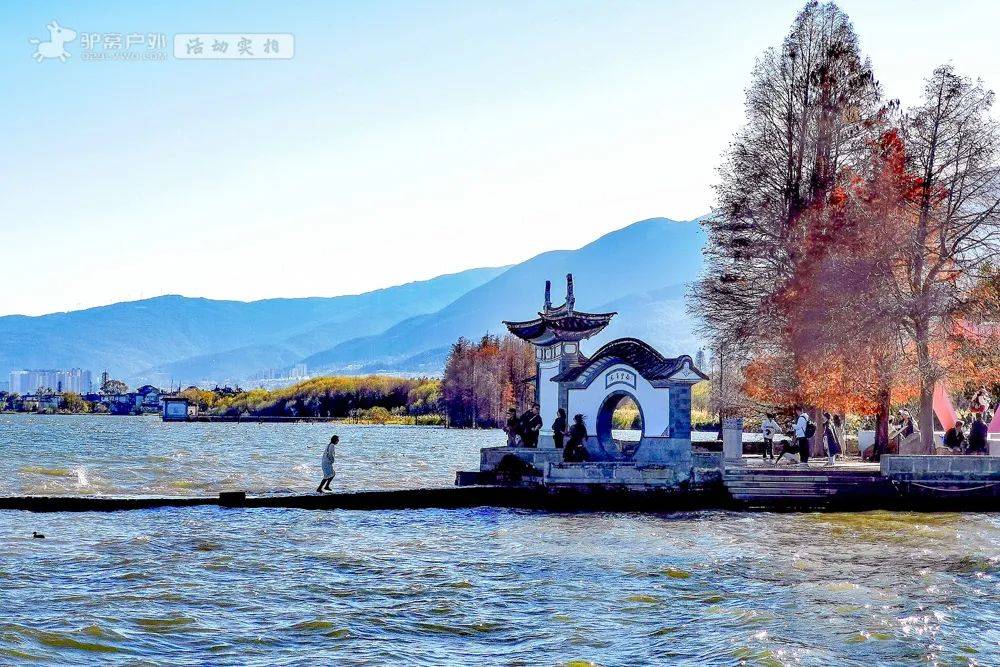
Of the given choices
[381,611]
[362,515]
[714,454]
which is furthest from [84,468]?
[381,611]

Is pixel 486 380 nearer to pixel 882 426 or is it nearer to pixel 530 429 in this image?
pixel 882 426

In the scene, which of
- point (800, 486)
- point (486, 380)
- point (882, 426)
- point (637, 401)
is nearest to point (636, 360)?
point (637, 401)

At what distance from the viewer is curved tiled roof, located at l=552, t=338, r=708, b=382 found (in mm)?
36719

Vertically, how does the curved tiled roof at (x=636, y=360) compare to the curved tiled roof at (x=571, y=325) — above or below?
below

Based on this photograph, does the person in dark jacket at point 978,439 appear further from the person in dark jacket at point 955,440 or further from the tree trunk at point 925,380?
the person in dark jacket at point 955,440

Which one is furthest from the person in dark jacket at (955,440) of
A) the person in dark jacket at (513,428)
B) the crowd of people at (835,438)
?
the person in dark jacket at (513,428)

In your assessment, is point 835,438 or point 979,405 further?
point 979,405

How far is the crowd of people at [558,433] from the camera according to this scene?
3644 cm

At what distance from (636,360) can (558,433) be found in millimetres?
3449

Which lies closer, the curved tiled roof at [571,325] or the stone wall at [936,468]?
the stone wall at [936,468]

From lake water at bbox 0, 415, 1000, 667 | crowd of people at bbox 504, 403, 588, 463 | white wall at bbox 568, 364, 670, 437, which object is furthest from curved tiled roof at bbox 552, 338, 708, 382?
lake water at bbox 0, 415, 1000, 667

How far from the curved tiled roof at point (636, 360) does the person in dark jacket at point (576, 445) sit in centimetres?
257

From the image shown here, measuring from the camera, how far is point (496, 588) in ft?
70.4

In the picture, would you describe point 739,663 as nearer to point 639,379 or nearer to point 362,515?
point 362,515
